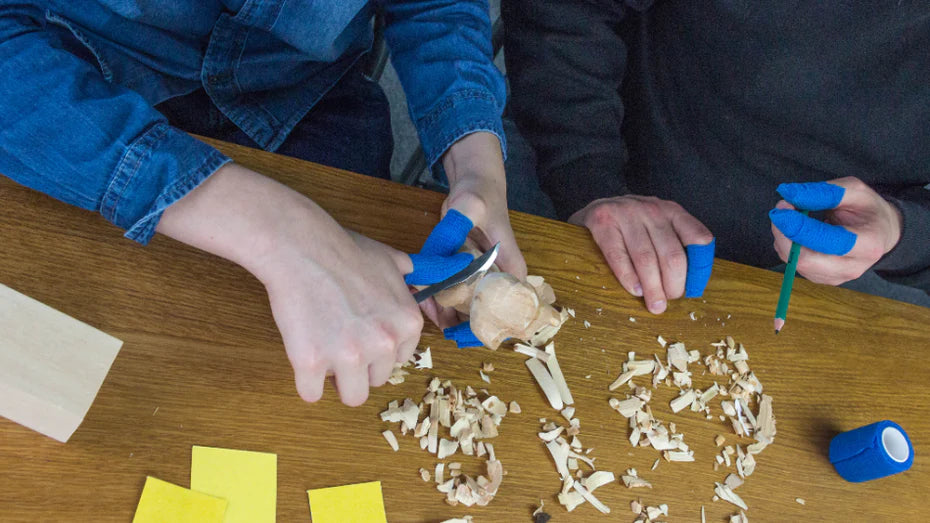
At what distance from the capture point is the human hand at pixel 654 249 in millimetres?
833

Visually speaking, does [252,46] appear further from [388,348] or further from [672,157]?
[672,157]

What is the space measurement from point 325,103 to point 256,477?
603 mm

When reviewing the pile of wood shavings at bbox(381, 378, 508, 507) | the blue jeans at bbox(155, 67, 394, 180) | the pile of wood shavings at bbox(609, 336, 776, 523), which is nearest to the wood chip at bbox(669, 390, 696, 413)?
the pile of wood shavings at bbox(609, 336, 776, 523)

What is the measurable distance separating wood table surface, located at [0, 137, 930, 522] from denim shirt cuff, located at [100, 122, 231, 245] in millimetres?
62

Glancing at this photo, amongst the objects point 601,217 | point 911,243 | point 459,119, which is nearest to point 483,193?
point 459,119

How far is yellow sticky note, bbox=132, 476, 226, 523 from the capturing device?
1.70 feet

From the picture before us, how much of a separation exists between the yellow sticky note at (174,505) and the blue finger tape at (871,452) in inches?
28.9

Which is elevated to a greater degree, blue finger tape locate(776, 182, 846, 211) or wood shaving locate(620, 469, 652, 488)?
blue finger tape locate(776, 182, 846, 211)

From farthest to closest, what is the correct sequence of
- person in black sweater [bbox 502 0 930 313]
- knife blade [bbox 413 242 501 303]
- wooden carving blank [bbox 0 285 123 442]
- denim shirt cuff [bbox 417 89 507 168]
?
person in black sweater [bbox 502 0 930 313] < denim shirt cuff [bbox 417 89 507 168] < knife blade [bbox 413 242 501 303] < wooden carving blank [bbox 0 285 123 442]

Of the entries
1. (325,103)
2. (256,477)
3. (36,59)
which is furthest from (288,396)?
(325,103)

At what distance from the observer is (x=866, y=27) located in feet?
3.23

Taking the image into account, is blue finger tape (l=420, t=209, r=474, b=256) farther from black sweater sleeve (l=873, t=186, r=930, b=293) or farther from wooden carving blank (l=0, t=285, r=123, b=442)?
black sweater sleeve (l=873, t=186, r=930, b=293)

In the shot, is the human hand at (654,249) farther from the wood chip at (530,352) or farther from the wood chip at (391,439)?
the wood chip at (391,439)

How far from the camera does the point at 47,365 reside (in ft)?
1.65
